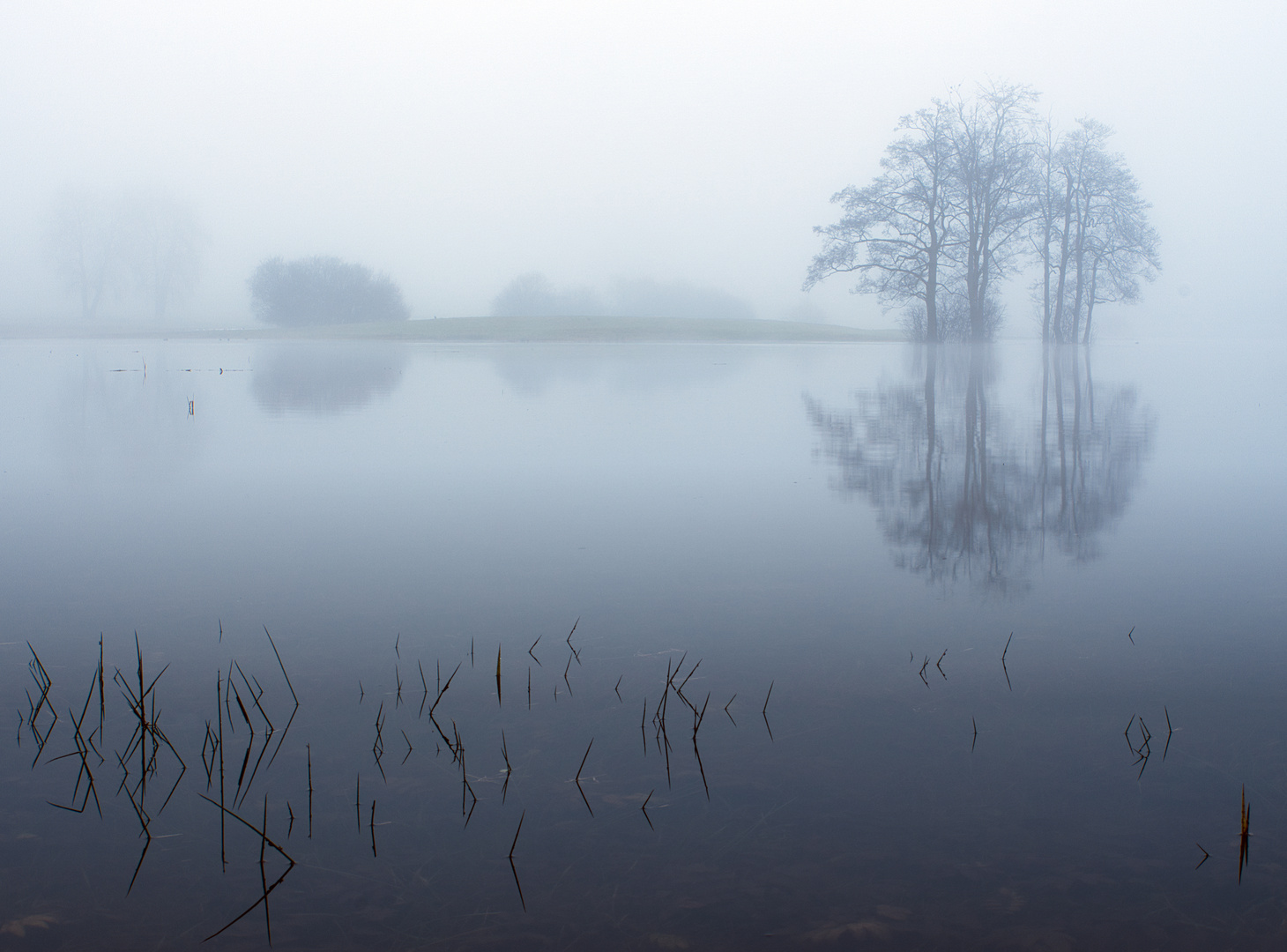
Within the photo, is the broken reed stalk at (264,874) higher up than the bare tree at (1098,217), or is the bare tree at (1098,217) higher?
the bare tree at (1098,217)

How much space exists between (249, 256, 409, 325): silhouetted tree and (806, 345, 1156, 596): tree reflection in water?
223 ft

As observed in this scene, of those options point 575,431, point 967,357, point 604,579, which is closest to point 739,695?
point 604,579

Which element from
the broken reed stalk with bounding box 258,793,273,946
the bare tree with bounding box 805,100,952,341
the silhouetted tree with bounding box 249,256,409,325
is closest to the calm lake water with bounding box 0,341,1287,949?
the broken reed stalk with bounding box 258,793,273,946

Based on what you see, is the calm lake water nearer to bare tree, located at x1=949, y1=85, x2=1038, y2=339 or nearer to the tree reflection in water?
the tree reflection in water

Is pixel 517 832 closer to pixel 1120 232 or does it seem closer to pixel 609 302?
pixel 1120 232

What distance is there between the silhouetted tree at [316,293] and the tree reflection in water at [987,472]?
223ft

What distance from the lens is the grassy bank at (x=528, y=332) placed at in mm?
50875

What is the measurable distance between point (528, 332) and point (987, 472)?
153ft

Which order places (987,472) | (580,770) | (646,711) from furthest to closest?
(987,472) < (646,711) < (580,770)

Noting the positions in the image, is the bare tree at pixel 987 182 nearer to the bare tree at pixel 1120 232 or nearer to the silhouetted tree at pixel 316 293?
the bare tree at pixel 1120 232

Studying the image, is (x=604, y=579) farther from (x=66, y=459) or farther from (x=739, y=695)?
(x=66, y=459)

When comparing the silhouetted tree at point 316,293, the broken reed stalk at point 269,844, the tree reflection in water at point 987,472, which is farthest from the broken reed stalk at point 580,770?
the silhouetted tree at point 316,293

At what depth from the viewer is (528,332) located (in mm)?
52406

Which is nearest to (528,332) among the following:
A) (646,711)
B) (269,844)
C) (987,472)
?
(987,472)
